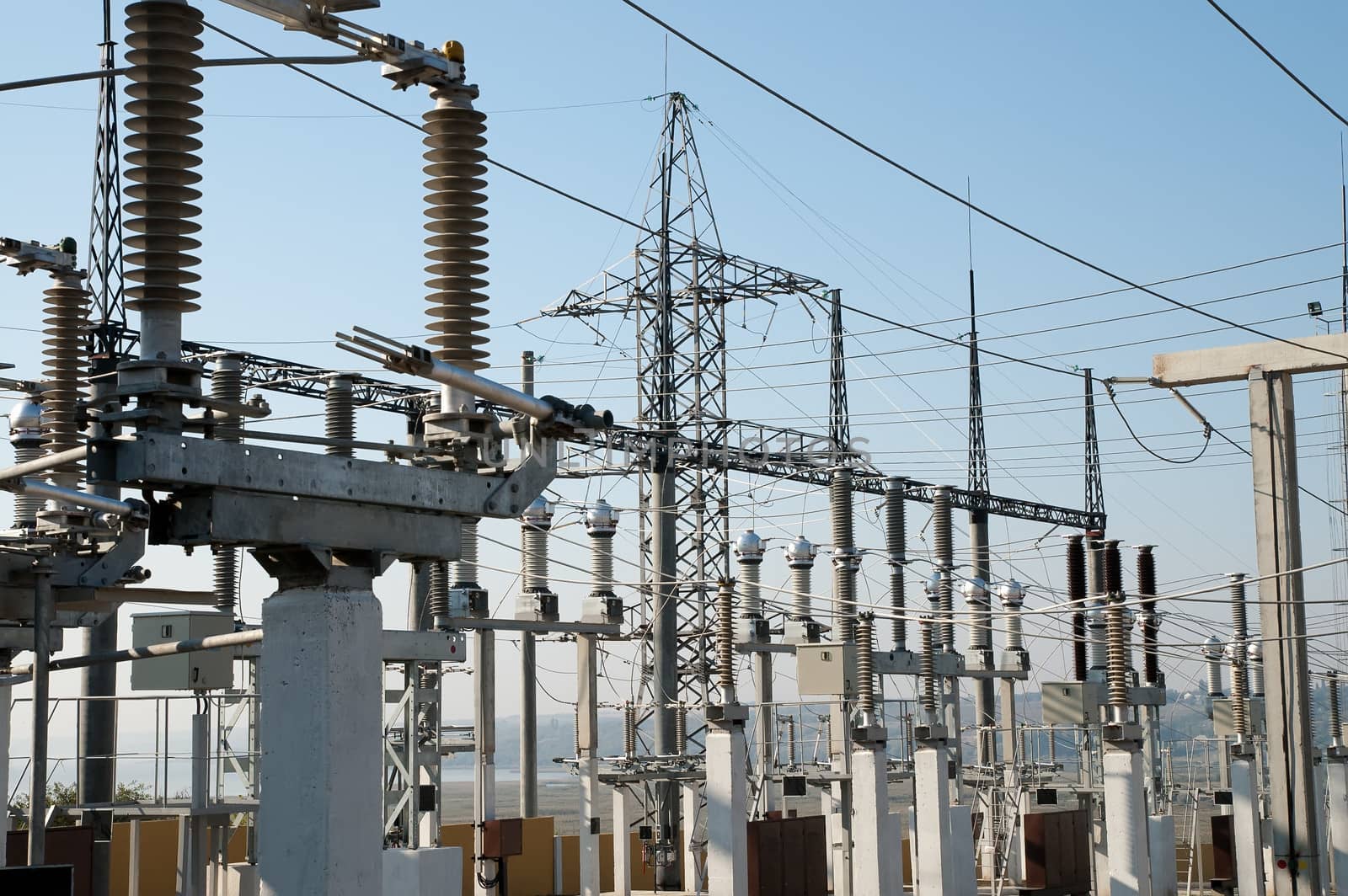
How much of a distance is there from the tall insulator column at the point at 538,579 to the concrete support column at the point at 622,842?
2.94 m

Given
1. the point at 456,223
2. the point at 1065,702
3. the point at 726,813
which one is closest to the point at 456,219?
the point at 456,223

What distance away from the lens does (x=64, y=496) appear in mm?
7184

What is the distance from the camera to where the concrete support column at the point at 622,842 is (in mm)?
18562

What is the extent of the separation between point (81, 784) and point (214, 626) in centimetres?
358

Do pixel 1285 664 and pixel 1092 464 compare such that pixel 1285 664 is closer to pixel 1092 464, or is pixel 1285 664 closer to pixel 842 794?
pixel 842 794

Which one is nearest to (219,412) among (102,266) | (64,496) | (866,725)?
(64,496)

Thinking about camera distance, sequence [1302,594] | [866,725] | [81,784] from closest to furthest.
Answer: [1302,594] → [81,784] → [866,725]

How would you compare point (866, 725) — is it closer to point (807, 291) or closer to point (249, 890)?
point (249, 890)

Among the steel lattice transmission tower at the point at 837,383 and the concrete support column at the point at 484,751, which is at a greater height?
the steel lattice transmission tower at the point at 837,383

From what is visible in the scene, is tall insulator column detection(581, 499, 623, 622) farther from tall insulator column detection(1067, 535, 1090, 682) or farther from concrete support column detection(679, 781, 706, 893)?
tall insulator column detection(1067, 535, 1090, 682)

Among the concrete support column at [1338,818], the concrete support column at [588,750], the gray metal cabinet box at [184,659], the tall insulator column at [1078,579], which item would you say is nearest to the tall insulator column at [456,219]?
the gray metal cabinet box at [184,659]

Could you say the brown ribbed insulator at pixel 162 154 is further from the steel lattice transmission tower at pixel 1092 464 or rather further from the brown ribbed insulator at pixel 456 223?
the steel lattice transmission tower at pixel 1092 464

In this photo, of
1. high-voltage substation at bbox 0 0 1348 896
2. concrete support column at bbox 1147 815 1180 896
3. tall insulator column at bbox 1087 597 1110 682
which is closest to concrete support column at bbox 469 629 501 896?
high-voltage substation at bbox 0 0 1348 896

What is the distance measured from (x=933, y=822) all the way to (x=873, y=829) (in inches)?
49.6
